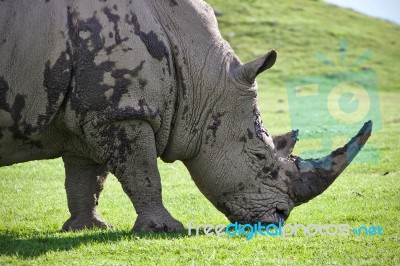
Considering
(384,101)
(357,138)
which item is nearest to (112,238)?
(357,138)

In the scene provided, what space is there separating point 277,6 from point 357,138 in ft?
171

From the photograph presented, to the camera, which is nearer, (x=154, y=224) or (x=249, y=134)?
(x=154, y=224)

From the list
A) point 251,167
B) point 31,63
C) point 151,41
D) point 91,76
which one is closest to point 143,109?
point 91,76

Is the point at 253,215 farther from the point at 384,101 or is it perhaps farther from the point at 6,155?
the point at 384,101

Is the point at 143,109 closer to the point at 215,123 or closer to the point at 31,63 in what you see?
the point at 215,123

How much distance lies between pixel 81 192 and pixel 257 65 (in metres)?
2.83

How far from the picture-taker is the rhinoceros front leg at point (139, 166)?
8164mm

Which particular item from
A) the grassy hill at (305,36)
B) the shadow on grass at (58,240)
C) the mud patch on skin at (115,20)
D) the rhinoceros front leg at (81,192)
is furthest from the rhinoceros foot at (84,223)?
the grassy hill at (305,36)

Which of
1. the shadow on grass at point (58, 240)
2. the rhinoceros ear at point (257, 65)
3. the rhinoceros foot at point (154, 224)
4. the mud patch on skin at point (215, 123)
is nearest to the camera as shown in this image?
the shadow on grass at point (58, 240)

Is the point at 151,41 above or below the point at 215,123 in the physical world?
above

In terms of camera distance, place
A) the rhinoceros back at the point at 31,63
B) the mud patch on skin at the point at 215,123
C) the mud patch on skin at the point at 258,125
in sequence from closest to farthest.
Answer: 1. the rhinoceros back at the point at 31,63
2. the mud patch on skin at the point at 215,123
3. the mud patch on skin at the point at 258,125

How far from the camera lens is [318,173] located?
8828 millimetres

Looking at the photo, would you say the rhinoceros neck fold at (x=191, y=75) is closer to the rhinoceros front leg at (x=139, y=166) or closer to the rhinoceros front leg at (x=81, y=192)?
the rhinoceros front leg at (x=139, y=166)

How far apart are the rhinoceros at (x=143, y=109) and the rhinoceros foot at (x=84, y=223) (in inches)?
0.6
